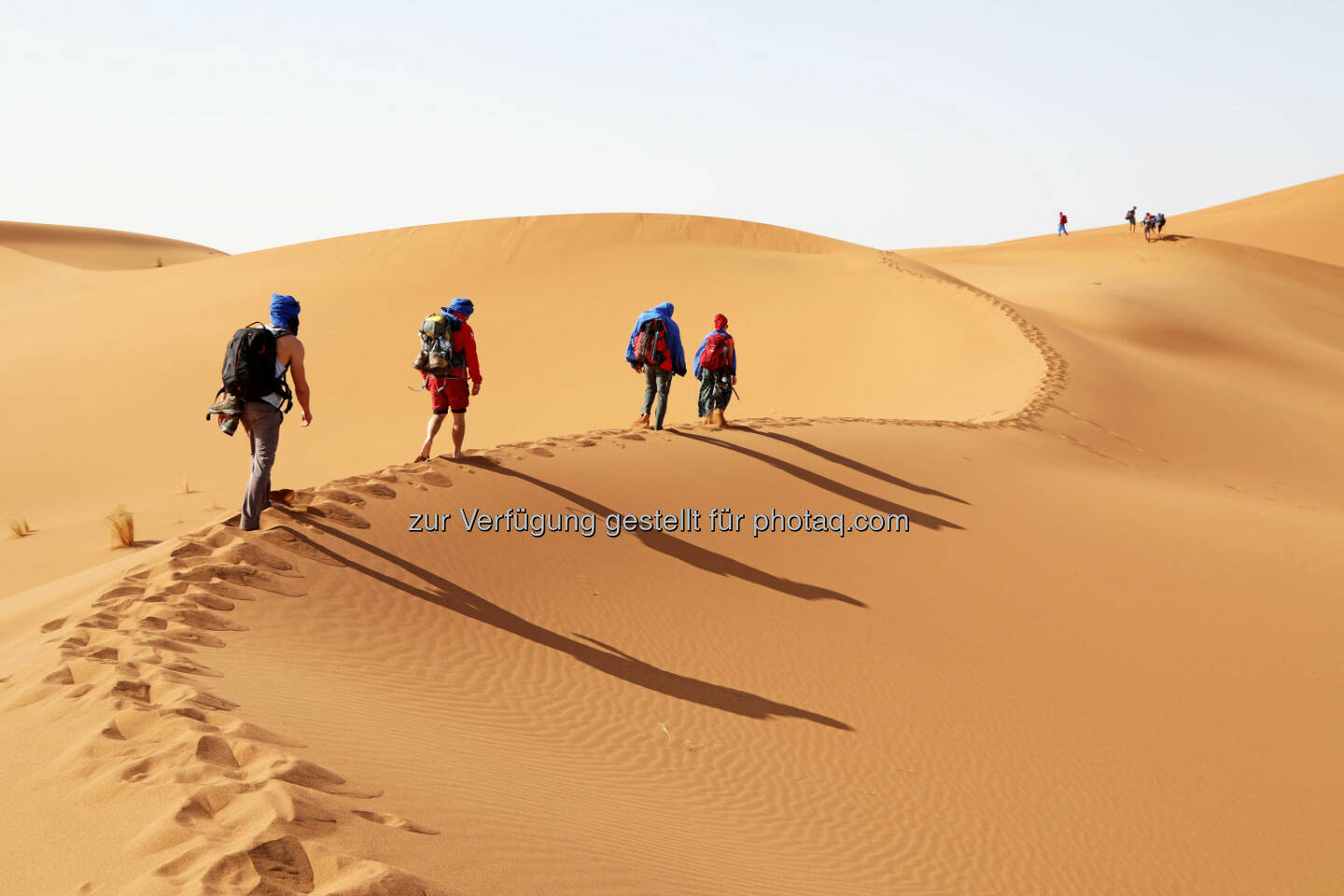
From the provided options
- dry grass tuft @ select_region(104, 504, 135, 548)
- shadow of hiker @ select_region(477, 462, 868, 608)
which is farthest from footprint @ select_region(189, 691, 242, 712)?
dry grass tuft @ select_region(104, 504, 135, 548)

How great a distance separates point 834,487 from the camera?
11.0 m

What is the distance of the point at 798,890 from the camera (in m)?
4.60

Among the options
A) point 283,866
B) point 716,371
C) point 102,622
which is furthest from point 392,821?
point 716,371

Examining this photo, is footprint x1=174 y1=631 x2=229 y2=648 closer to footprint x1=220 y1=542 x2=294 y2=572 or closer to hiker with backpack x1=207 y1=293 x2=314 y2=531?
footprint x1=220 y1=542 x2=294 y2=572

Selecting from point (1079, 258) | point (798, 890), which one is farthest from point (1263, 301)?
point (798, 890)

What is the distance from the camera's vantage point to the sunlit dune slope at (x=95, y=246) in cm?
7175

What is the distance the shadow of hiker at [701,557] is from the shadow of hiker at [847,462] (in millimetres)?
3195

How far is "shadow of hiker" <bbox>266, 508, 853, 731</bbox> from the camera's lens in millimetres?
6777

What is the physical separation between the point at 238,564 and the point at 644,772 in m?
3.22

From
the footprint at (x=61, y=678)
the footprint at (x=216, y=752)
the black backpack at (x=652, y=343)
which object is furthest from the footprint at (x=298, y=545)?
the black backpack at (x=652, y=343)

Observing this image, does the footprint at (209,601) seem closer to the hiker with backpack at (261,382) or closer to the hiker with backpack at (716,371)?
the hiker with backpack at (261,382)

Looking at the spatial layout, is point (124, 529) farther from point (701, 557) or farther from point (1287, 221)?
point (1287, 221)

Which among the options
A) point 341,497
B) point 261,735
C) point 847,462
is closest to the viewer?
point 261,735

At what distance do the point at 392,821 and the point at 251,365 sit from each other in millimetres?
4130
